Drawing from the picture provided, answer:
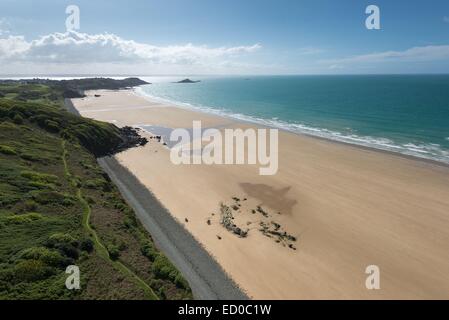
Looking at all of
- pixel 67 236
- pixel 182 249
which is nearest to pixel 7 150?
pixel 67 236

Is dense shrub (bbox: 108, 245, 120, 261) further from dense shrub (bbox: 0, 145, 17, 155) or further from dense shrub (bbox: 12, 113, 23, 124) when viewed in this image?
dense shrub (bbox: 12, 113, 23, 124)

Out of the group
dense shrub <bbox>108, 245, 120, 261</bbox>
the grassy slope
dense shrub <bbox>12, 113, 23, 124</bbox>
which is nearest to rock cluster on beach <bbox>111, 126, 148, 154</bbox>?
dense shrub <bbox>12, 113, 23, 124</bbox>

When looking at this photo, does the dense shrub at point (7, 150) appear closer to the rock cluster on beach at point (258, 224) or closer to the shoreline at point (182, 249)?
the shoreline at point (182, 249)

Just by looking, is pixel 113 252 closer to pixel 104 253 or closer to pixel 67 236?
pixel 104 253

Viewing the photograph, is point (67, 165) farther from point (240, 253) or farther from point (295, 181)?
point (295, 181)

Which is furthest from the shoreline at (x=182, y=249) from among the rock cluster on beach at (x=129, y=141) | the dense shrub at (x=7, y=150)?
the rock cluster on beach at (x=129, y=141)

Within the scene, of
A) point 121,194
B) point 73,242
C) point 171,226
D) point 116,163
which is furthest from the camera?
point 116,163

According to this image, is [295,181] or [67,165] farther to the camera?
[295,181]

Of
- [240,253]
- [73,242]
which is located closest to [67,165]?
[73,242]
